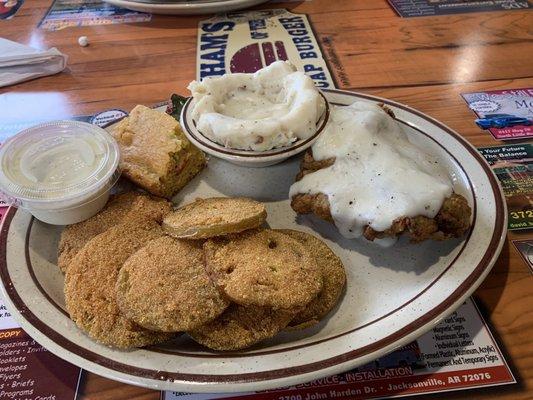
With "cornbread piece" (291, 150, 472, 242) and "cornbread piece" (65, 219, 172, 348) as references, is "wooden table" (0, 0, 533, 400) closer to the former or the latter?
"cornbread piece" (291, 150, 472, 242)

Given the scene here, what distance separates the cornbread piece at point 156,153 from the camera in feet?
5.63

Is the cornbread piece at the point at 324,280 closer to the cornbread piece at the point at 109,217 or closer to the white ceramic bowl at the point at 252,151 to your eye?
the white ceramic bowl at the point at 252,151

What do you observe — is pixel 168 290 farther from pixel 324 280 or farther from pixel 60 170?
pixel 60 170

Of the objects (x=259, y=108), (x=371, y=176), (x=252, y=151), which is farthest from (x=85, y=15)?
(x=371, y=176)

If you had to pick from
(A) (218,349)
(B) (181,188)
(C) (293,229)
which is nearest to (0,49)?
(B) (181,188)

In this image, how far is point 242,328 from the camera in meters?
1.26

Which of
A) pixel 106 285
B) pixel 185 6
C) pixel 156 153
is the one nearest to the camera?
pixel 106 285

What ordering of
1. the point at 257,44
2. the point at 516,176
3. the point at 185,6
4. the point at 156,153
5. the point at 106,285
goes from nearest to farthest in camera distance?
the point at 106,285, the point at 156,153, the point at 516,176, the point at 257,44, the point at 185,6

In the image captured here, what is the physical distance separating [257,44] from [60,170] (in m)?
1.63

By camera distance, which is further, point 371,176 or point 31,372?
point 371,176

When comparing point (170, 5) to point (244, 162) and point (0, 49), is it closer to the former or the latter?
point (0, 49)

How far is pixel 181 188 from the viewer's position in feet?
6.18

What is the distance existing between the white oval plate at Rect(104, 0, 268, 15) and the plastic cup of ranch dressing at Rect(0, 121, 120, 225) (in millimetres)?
1589

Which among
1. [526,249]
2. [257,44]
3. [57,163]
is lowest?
[526,249]
